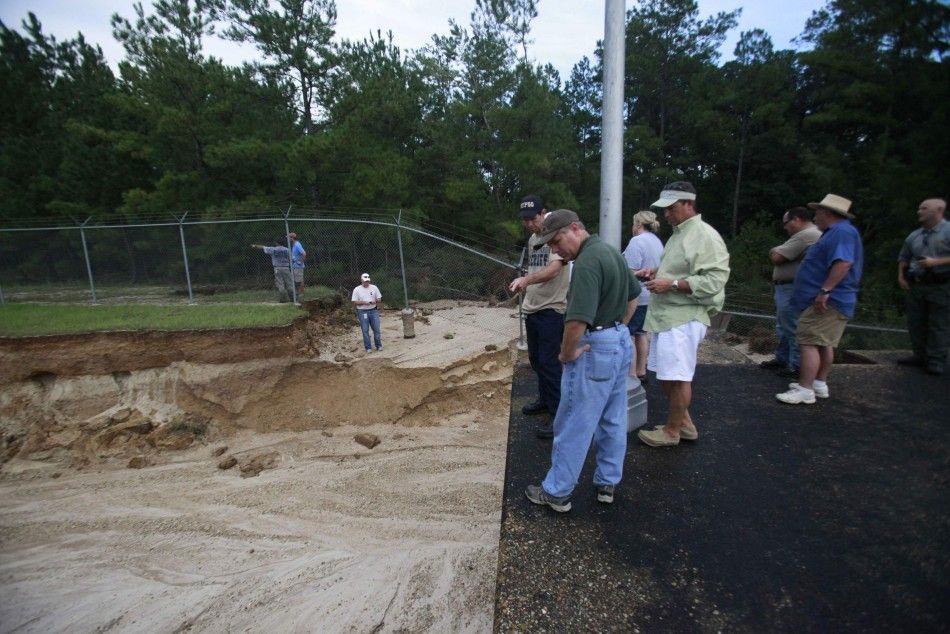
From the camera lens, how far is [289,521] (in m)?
5.99

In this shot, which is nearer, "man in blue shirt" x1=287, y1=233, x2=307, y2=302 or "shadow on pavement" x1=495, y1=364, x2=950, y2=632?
"shadow on pavement" x1=495, y1=364, x2=950, y2=632

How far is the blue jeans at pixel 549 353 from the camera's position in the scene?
3854 millimetres

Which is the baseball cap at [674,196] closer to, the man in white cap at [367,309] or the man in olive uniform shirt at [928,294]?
the man in olive uniform shirt at [928,294]

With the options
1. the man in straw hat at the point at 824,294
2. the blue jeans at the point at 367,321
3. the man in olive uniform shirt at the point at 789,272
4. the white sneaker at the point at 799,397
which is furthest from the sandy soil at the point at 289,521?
the man in olive uniform shirt at the point at 789,272

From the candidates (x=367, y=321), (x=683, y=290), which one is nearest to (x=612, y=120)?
(x=683, y=290)

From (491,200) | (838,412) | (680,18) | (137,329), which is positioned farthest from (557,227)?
(680,18)

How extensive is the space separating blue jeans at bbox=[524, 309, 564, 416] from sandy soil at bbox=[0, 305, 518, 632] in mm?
1983

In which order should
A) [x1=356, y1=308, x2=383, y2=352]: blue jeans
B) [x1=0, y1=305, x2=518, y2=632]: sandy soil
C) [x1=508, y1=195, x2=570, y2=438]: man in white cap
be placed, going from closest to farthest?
1. [x1=508, y1=195, x2=570, y2=438]: man in white cap
2. [x1=0, y1=305, x2=518, y2=632]: sandy soil
3. [x1=356, y1=308, x2=383, y2=352]: blue jeans

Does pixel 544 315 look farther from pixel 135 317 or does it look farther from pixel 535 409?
pixel 135 317

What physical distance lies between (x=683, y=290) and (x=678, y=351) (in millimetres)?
394

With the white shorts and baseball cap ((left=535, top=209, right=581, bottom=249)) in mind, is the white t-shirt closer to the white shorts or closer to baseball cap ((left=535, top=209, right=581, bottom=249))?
the white shorts

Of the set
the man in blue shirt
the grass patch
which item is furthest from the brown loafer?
the man in blue shirt

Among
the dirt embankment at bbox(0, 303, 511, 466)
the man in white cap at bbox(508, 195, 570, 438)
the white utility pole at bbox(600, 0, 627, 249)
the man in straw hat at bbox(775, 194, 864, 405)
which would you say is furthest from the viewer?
the dirt embankment at bbox(0, 303, 511, 466)

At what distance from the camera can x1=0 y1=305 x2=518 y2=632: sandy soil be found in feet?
14.8
